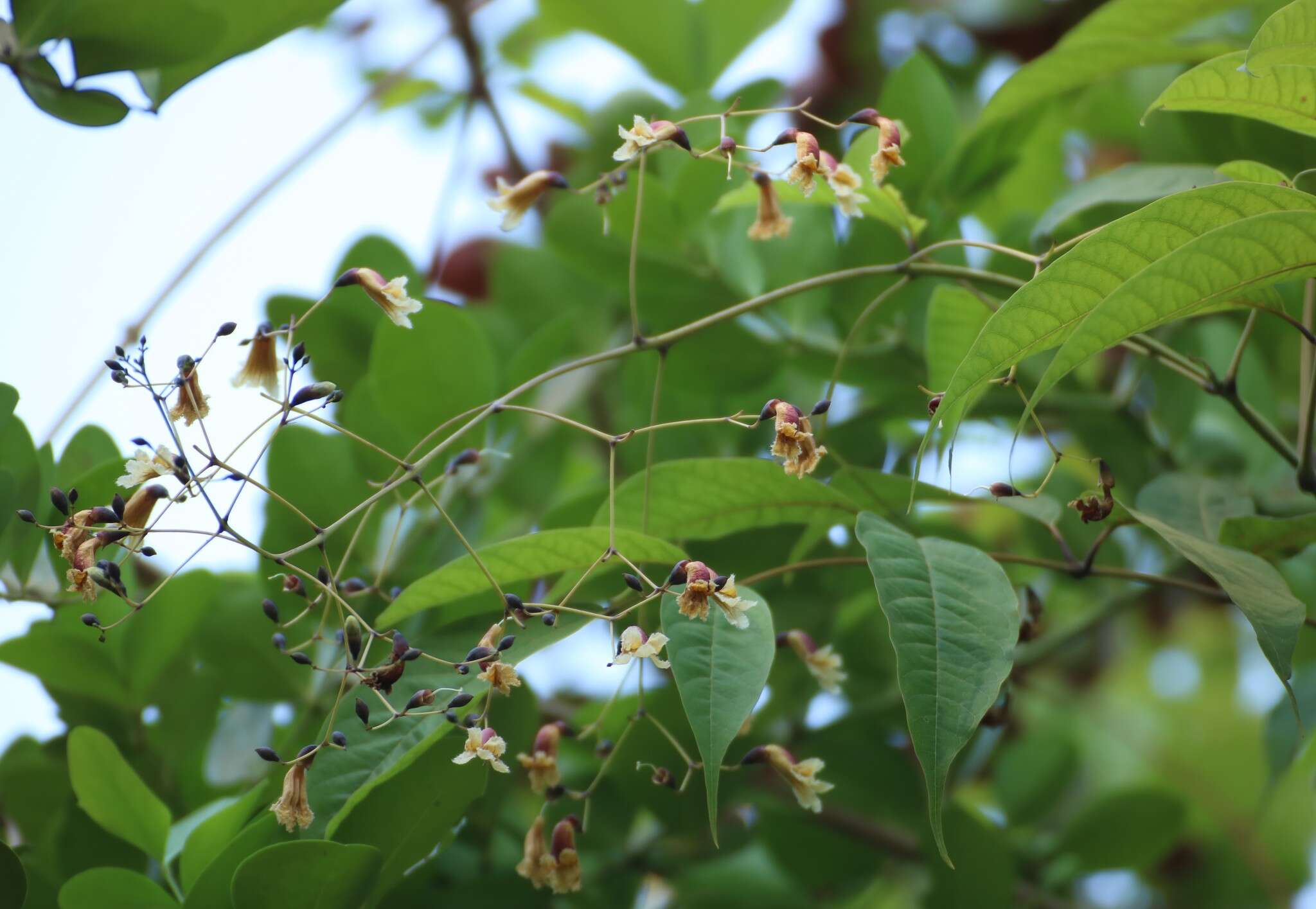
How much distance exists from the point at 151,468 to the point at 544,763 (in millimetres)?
238

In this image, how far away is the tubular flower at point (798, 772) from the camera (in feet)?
1.75

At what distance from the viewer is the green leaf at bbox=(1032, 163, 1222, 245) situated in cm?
58

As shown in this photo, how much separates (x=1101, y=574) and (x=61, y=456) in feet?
1.92

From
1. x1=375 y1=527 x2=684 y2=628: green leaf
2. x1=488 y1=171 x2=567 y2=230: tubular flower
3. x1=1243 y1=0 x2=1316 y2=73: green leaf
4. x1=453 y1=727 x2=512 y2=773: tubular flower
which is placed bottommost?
x1=453 y1=727 x2=512 y2=773: tubular flower

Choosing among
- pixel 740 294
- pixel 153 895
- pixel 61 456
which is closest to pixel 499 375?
pixel 740 294

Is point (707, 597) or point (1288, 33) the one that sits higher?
point (1288, 33)

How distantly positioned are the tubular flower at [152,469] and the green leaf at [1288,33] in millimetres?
488

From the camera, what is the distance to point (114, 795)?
54cm

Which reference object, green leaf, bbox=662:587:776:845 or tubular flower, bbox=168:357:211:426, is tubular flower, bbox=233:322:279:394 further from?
green leaf, bbox=662:587:776:845

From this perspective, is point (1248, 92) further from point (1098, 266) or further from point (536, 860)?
point (536, 860)

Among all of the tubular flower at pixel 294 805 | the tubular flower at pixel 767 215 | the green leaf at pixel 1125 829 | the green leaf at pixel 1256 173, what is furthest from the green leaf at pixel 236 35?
the green leaf at pixel 1125 829

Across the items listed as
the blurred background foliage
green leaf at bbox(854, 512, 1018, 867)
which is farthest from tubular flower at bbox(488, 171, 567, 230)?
green leaf at bbox(854, 512, 1018, 867)

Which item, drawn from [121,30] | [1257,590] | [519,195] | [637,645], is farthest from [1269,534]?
[121,30]

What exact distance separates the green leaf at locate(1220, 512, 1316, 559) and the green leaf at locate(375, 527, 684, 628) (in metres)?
0.29
